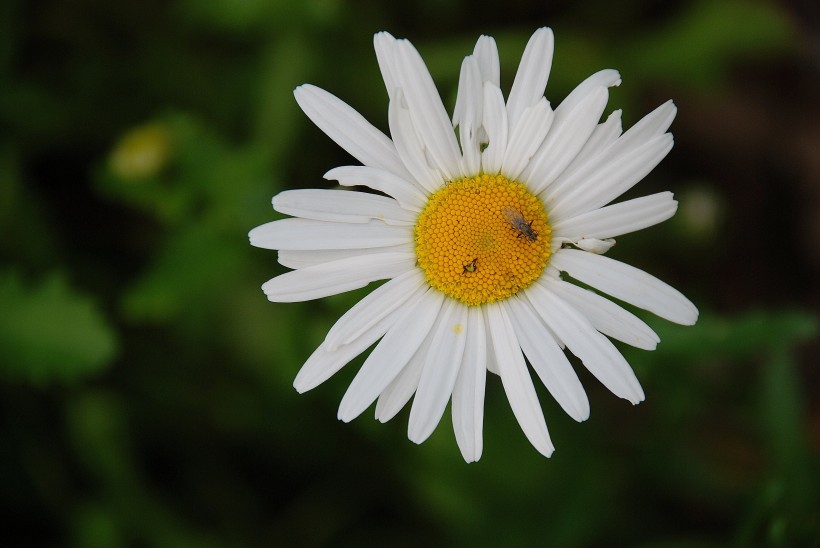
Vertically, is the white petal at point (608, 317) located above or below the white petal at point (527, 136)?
below

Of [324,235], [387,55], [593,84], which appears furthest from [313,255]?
[593,84]

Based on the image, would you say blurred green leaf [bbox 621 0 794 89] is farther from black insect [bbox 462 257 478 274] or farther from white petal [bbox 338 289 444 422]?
white petal [bbox 338 289 444 422]

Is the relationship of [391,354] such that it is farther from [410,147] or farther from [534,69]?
[534,69]

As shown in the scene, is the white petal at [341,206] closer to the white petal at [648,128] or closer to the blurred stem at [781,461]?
the white petal at [648,128]

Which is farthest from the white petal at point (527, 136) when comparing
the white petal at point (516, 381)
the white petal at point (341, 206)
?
the white petal at point (516, 381)

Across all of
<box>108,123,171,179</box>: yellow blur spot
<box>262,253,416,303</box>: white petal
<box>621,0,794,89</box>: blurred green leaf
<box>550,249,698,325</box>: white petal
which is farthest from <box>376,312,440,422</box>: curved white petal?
<box>621,0,794,89</box>: blurred green leaf

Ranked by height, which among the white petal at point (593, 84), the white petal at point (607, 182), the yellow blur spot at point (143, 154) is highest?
the yellow blur spot at point (143, 154)
